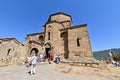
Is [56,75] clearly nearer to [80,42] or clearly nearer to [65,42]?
[80,42]

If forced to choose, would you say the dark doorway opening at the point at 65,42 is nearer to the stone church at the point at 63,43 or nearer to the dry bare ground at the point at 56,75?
the stone church at the point at 63,43

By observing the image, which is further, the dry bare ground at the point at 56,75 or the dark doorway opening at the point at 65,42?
the dark doorway opening at the point at 65,42

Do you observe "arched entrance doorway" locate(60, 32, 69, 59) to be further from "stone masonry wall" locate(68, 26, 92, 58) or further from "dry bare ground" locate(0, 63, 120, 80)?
"dry bare ground" locate(0, 63, 120, 80)

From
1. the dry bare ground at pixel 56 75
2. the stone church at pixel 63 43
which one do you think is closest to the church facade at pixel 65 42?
the stone church at pixel 63 43

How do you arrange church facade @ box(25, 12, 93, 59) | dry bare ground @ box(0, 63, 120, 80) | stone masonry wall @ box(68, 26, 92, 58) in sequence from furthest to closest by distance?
church facade @ box(25, 12, 93, 59), stone masonry wall @ box(68, 26, 92, 58), dry bare ground @ box(0, 63, 120, 80)

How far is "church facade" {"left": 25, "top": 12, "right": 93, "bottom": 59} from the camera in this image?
74.0 feet

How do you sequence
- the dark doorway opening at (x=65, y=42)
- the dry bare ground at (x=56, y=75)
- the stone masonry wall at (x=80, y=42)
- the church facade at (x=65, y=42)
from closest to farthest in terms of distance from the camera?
the dry bare ground at (x=56, y=75) → the stone masonry wall at (x=80, y=42) → the church facade at (x=65, y=42) → the dark doorway opening at (x=65, y=42)

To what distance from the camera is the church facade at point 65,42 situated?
22.5 meters

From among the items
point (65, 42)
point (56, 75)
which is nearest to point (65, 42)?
point (65, 42)

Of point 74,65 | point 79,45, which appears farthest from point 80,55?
point 74,65

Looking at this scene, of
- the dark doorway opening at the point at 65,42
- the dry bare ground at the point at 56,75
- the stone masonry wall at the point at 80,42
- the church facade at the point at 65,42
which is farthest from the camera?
the dark doorway opening at the point at 65,42

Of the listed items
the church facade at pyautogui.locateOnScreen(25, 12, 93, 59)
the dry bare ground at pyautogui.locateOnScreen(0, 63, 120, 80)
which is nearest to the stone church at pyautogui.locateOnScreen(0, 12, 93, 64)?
the church facade at pyautogui.locateOnScreen(25, 12, 93, 59)

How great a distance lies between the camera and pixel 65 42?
25.3 meters

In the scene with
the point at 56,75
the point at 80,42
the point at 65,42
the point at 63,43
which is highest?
the point at 65,42
